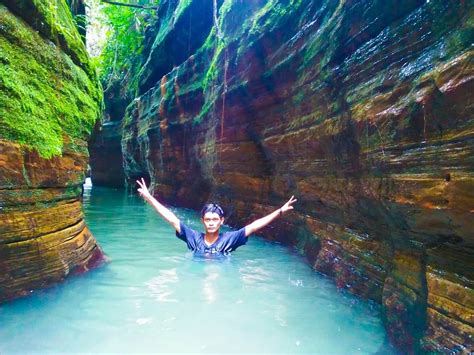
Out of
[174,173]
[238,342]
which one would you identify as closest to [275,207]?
[238,342]

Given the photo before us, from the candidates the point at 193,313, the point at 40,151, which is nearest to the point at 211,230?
the point at 193,313

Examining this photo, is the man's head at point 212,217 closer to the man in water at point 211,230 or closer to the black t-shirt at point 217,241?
the man in water at point 211,230

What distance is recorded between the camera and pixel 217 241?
5176 millimetres

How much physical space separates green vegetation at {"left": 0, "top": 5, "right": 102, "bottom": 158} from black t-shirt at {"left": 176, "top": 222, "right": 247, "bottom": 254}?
82.9 inches

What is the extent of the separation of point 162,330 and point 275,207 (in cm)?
482

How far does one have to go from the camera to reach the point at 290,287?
4426mm

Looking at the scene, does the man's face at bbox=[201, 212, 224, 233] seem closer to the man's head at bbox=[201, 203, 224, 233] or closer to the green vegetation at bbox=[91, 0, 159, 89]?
the man's head at bbox=[201, 203, 224, 233]

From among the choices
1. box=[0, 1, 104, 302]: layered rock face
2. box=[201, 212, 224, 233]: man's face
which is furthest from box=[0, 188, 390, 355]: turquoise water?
box=[201, 212, 224, 233]: man's face

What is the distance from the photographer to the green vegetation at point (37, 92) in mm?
3605

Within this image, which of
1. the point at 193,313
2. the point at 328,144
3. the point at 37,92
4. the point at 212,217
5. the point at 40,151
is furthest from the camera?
the point at 212,217

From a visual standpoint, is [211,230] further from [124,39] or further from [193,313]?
[124,39]

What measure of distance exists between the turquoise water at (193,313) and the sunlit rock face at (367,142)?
0.45 m

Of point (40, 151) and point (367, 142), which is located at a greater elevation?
point (367, 142)

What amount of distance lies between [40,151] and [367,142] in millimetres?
3744
